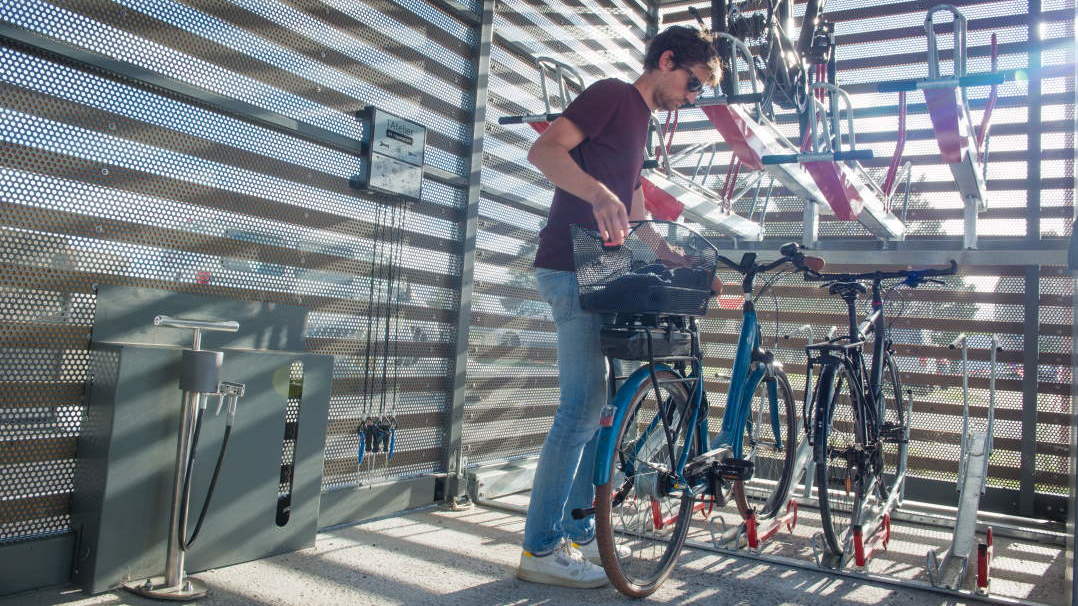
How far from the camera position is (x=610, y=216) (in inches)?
81.4

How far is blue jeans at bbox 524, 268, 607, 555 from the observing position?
2.33 m

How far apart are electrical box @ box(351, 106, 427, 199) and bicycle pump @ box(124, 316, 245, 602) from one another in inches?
44.2

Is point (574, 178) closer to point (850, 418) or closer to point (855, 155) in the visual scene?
point (855, 155)

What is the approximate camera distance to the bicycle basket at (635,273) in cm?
219

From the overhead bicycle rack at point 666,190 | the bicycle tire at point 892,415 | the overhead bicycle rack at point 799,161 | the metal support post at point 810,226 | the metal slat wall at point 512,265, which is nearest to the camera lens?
the overhead bicycle rack at point 799,161

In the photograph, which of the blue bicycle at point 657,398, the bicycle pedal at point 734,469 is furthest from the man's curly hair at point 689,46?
the bicycle pedal at point 734,469

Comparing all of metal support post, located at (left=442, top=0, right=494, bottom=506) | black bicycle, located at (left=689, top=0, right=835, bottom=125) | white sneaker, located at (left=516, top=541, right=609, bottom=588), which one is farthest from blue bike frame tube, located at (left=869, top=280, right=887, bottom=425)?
metal support post, located at (left=442, top=0, right=494, bottom=506)

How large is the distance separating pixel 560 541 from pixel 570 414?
1.39 ft

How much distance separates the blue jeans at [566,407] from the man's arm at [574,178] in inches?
11.0

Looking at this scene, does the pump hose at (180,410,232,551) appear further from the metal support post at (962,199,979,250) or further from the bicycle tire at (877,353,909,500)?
the metal support post at (962,199,979,250)

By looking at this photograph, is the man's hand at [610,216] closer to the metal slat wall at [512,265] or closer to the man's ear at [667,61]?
the man's ear at [667,61]

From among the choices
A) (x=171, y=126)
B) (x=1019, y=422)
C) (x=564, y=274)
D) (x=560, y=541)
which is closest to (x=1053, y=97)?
(x=1019, y=422)

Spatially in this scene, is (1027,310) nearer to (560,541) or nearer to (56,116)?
(560,541)

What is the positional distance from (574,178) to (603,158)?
0.83ft
